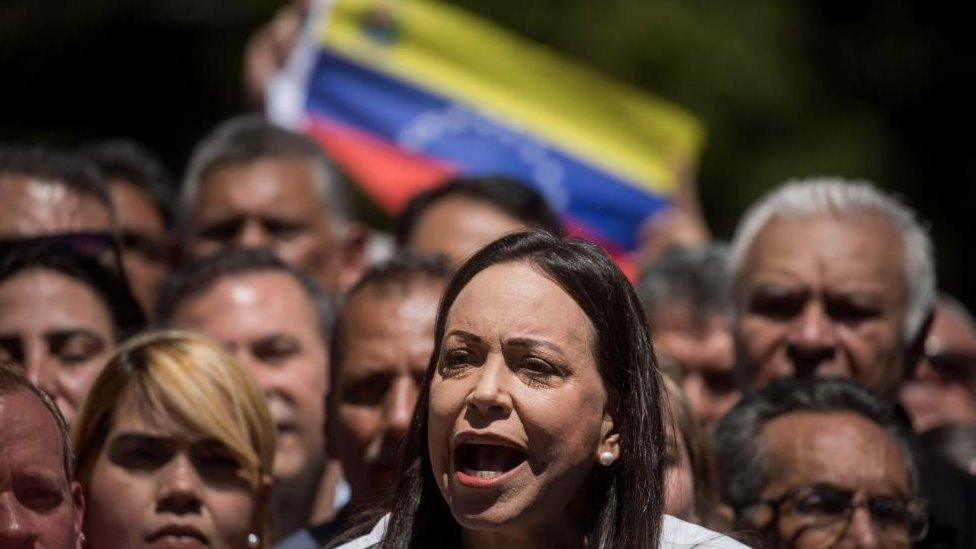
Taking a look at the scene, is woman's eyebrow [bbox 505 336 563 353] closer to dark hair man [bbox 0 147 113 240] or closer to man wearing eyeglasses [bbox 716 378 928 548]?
man wearing eyeglasses [bbox 716 378 928 548]

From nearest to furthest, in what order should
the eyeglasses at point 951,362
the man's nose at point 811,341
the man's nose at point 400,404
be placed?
the man's nose at point 400,404
the man's nose at point 811,341
the eyeglasses at point 951,362

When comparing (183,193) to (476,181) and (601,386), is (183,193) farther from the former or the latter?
(601,386)

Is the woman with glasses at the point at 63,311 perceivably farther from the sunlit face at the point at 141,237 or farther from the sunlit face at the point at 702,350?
the sunlit face at the point at 702,350

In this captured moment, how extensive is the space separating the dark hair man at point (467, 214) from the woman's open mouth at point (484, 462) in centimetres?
283

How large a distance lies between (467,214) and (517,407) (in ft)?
10.2

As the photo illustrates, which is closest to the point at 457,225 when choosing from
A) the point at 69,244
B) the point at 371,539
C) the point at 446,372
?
the point at 69,244

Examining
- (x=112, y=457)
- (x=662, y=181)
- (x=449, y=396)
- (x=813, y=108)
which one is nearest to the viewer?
(x=449, y=396)

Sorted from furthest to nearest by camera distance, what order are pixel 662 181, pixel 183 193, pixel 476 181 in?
pixel 662 181
pixel 183 193
pixel 476 181

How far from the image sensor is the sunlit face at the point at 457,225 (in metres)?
7.02

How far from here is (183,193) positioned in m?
7.73

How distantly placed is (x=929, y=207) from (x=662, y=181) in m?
6.24

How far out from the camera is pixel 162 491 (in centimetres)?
502

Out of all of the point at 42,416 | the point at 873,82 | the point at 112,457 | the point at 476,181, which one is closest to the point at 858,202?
the point at 476,181

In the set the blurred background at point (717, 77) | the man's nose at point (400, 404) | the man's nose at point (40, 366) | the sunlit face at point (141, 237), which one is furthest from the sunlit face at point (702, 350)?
the blurred background at point (717, 77)
